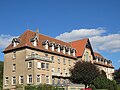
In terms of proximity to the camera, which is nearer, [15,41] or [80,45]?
[15,41]

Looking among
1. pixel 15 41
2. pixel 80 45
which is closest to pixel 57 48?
pixel 15 41

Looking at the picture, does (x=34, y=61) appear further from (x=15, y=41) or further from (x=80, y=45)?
(x=80, y=45)

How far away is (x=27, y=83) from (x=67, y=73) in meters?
16.6

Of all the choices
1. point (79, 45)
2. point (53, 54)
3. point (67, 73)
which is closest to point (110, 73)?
point (79, 45)

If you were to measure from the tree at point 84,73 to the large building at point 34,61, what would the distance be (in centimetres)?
349

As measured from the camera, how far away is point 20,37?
5831cm

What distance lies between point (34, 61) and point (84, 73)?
15.4 meters

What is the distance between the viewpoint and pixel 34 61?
51.1 meters

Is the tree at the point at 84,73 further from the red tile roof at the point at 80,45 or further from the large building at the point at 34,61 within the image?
the red tile roof at the point at 80,45

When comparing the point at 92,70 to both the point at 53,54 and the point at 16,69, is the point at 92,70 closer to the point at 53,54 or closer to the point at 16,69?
the point at 53,54

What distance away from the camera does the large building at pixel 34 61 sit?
51750 mm

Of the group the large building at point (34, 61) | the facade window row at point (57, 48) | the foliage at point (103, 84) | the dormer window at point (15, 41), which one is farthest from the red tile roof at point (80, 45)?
the dormer window at point (15, 41)

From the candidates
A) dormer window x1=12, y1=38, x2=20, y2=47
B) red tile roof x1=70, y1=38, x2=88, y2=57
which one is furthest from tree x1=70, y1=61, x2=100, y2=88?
dormer window x1=12, y1=38, x2=20, y2=47

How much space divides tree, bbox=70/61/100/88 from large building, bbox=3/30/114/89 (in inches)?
137
